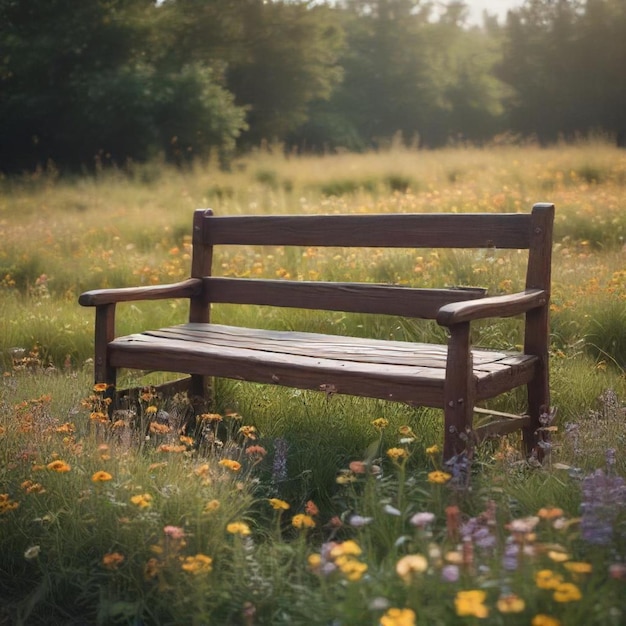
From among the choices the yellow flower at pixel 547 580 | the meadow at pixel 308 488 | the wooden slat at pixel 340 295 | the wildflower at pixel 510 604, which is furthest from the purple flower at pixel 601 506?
the wooden slat at pixel 340 295

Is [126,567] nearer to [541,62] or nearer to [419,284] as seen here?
[419,284]

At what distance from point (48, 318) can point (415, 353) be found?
10.6 feet

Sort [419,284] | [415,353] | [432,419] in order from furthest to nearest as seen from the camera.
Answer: [419,284] < [432,419] < [415,353]

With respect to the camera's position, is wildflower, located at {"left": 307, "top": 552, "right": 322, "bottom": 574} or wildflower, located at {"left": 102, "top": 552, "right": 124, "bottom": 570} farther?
wildflower, located at {"left": 102, "top": 552, "right": 124, "bottom": 570}

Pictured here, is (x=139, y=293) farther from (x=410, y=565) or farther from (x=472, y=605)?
(x=472, y=605)

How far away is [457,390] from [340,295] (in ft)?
3.64

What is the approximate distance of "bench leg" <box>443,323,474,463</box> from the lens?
2826 mm

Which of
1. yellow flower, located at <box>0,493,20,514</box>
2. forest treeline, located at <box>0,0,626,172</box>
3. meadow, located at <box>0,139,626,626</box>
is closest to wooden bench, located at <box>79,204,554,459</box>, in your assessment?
meadow, located at <box>0,139,626,626</box>

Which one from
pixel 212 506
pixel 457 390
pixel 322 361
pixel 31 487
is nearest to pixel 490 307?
pixel 457 390

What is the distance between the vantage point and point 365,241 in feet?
12.5

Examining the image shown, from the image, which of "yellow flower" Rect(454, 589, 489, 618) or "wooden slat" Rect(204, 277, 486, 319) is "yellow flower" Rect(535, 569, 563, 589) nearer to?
"yellow flower" Rect(454, 589, 489, 618)

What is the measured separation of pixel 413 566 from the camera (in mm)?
1768

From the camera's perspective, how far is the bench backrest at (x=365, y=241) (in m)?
3.42

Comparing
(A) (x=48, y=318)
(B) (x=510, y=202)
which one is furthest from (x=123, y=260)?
(B) (x=510, y=202)
